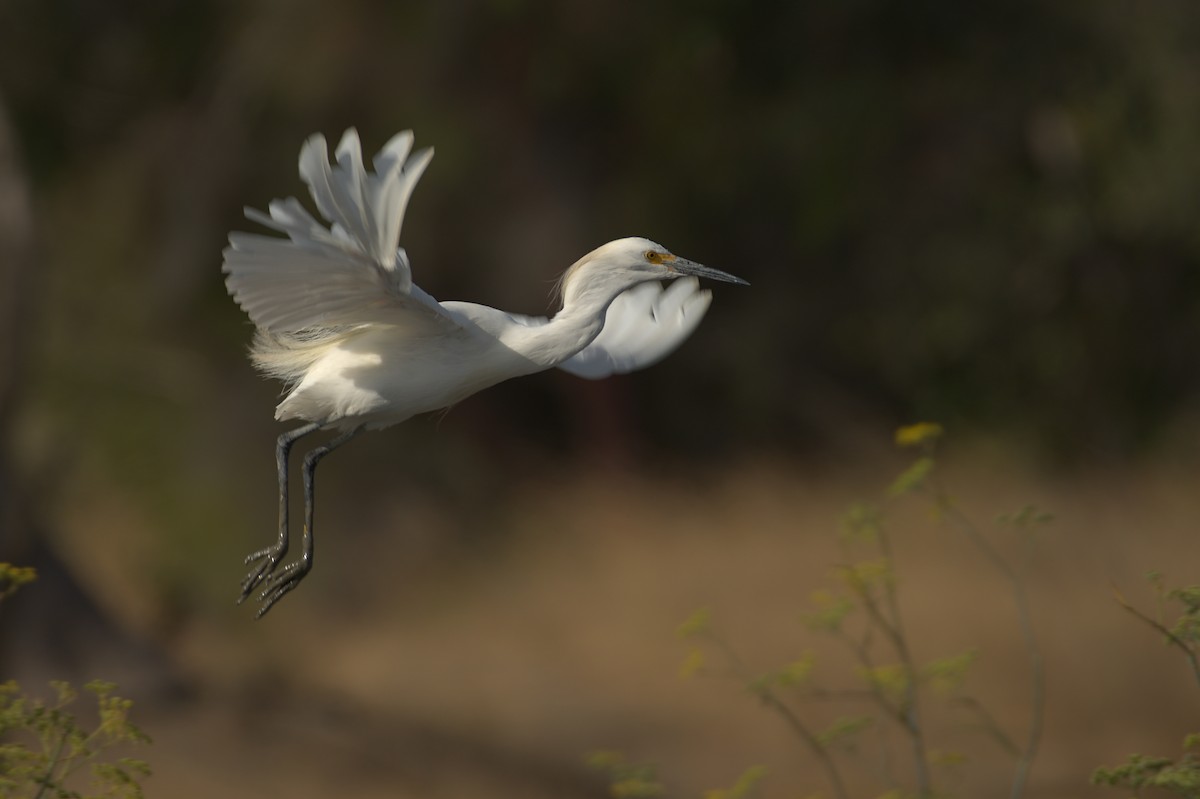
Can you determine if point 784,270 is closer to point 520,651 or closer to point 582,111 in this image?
point 582,111

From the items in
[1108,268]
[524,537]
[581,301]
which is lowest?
[581,301]

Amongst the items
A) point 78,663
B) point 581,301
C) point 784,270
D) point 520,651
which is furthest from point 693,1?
point 581,301

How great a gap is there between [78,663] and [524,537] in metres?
4.06

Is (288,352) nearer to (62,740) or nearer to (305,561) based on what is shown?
(305,561)

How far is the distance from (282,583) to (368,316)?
1.02m

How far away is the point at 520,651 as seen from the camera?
40.2 feet

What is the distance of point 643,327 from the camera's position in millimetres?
5625

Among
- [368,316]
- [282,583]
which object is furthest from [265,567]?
[368,316]

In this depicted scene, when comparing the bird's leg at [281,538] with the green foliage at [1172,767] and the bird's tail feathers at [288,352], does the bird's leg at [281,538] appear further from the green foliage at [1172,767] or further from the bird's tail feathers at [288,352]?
the green foliage at [1172,767]

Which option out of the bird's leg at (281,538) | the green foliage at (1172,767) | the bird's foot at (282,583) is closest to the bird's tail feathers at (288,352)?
the bird's leg at (281,538)

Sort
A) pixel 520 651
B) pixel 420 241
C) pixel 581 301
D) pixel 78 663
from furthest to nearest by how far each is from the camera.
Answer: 1. pixel 420 241
2. pixel 520 651
3. pixel 78 663
4. pixel 581 301

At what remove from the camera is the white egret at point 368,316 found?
3842 millimetres

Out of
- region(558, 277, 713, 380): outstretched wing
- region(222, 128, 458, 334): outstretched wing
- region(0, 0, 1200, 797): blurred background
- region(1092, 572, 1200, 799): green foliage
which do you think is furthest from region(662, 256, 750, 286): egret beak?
region(0, 0, 1200, 797): blurred background

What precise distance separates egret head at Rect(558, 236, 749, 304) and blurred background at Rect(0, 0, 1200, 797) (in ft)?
22.7
